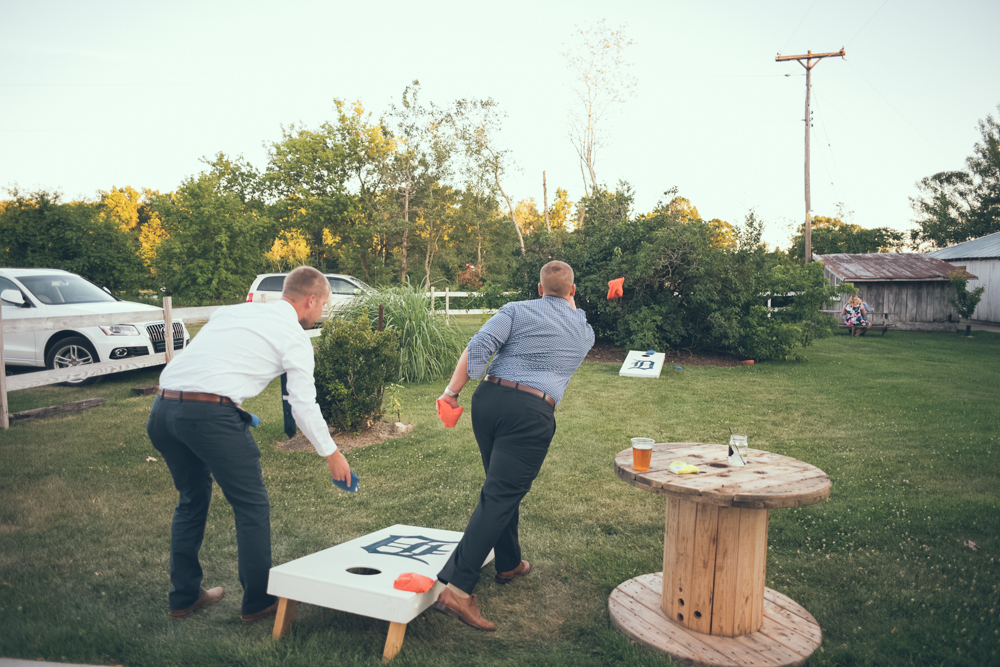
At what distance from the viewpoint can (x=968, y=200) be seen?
45.9 meters

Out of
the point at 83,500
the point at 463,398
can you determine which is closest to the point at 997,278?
the point at 463,398

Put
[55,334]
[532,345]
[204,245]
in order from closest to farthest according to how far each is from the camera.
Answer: [532,345] < [55,334] < [204,245]

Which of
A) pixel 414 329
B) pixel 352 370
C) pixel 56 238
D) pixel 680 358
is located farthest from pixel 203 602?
pixel 56 238

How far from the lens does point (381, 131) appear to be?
37281mm

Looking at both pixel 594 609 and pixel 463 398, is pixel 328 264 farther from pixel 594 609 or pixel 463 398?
pixel 594 609

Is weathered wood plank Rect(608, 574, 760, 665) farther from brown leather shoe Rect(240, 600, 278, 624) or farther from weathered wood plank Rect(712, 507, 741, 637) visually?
brown leather shoe Rect(240, 600, 278, 624)

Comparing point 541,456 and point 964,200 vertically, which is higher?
point 964,200

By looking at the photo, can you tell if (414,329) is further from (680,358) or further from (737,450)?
(737,450)

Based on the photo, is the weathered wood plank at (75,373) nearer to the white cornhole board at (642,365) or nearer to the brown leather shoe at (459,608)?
the brown leather shoe at (459,608)

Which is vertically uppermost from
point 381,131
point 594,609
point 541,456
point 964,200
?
point 381,131

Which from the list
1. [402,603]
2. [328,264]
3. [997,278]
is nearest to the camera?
[402,603]

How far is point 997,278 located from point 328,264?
116 ft

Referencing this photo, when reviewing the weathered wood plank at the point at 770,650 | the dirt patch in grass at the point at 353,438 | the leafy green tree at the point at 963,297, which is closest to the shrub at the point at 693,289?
the dirt patch in grass at the point at 353,438

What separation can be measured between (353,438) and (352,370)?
32.2 inches
